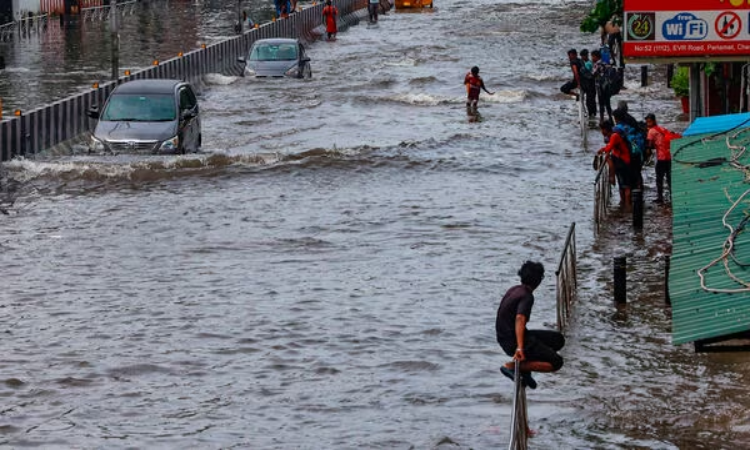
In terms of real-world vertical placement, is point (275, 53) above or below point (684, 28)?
below

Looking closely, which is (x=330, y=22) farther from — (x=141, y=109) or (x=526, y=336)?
(x=526, y=336)

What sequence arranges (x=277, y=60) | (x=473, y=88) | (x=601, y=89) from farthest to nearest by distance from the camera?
(x=277, y=60), (x=473, y=88), (x=601, y=89)

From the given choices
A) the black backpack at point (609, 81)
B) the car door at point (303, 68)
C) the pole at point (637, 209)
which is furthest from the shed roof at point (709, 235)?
the car door at point (303, 68)

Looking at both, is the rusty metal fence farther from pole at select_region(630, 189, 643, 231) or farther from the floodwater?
pole at select_region(630, 189, 643, 231)

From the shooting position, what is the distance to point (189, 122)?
3039 centimetres

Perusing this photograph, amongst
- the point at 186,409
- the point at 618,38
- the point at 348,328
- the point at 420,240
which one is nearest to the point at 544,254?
the point at 420,240

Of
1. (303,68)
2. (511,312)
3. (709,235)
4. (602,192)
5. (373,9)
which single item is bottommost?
(602,192)

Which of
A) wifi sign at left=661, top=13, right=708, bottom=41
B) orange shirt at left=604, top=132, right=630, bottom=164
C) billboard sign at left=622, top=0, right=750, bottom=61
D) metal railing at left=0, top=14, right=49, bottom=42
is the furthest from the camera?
metal railing at left=0, top=14, right=49, bottom=42

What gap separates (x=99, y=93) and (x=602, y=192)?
46.6ft

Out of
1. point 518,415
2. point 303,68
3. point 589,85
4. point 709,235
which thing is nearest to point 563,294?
point 709,235

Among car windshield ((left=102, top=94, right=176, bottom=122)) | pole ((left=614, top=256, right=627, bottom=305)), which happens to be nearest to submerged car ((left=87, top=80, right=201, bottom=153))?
car windshield ((left=102, top=94, right=176, bottom=122))

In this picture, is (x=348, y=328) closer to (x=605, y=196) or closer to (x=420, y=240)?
(x=420, y=240)

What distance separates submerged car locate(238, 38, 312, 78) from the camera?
45.7 metres

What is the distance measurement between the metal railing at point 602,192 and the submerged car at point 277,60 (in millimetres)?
20529
